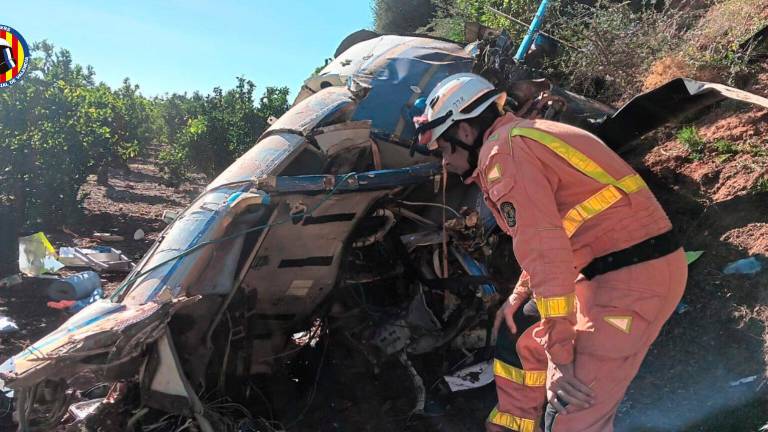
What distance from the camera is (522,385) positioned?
262 cm

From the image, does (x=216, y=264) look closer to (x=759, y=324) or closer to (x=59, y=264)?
(x=759, y=324)

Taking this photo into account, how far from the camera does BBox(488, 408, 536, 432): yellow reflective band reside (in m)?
2.58

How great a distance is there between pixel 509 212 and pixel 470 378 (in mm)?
2019

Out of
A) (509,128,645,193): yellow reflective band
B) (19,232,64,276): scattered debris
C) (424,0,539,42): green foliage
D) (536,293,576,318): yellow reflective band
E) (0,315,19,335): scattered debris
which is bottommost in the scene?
(0,315,19,335): scattered debris

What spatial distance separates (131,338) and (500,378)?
1684 millimetres

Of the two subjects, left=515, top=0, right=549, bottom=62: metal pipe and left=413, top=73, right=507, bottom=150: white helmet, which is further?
left=515, top=0, right=549, bottom=62: metal pipe

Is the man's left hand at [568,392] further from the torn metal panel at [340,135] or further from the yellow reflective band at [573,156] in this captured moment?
the torn metal panel at [340,135]

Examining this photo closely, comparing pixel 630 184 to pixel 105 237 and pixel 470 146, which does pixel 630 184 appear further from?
pixel 105 237

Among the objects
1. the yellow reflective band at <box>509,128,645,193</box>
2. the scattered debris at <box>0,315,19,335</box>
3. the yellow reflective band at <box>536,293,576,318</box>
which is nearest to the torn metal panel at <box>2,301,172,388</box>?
the yellow reflective band at <box>536,293,576,318</box>

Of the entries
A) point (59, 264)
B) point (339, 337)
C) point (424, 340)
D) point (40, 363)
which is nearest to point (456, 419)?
point (424, 340)

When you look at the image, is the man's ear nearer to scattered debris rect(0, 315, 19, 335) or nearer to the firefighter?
the firefighter

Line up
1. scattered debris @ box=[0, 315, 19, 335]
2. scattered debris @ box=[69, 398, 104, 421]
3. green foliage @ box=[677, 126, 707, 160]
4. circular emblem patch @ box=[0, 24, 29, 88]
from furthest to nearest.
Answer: circular emblem patch @ box=[0, 24, 29, 88] → scattered debris @ box=[0, 315, 19, 335] → green foliage @ box=[677, 126, 707, 160] → scattered debris @ box=[69, 398, 104, 421]

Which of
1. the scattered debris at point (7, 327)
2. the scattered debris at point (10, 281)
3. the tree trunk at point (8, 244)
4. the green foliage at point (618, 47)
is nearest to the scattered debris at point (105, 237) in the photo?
the tree trunk at point (8, 244)

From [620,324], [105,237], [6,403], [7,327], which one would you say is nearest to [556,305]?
[620,324]
